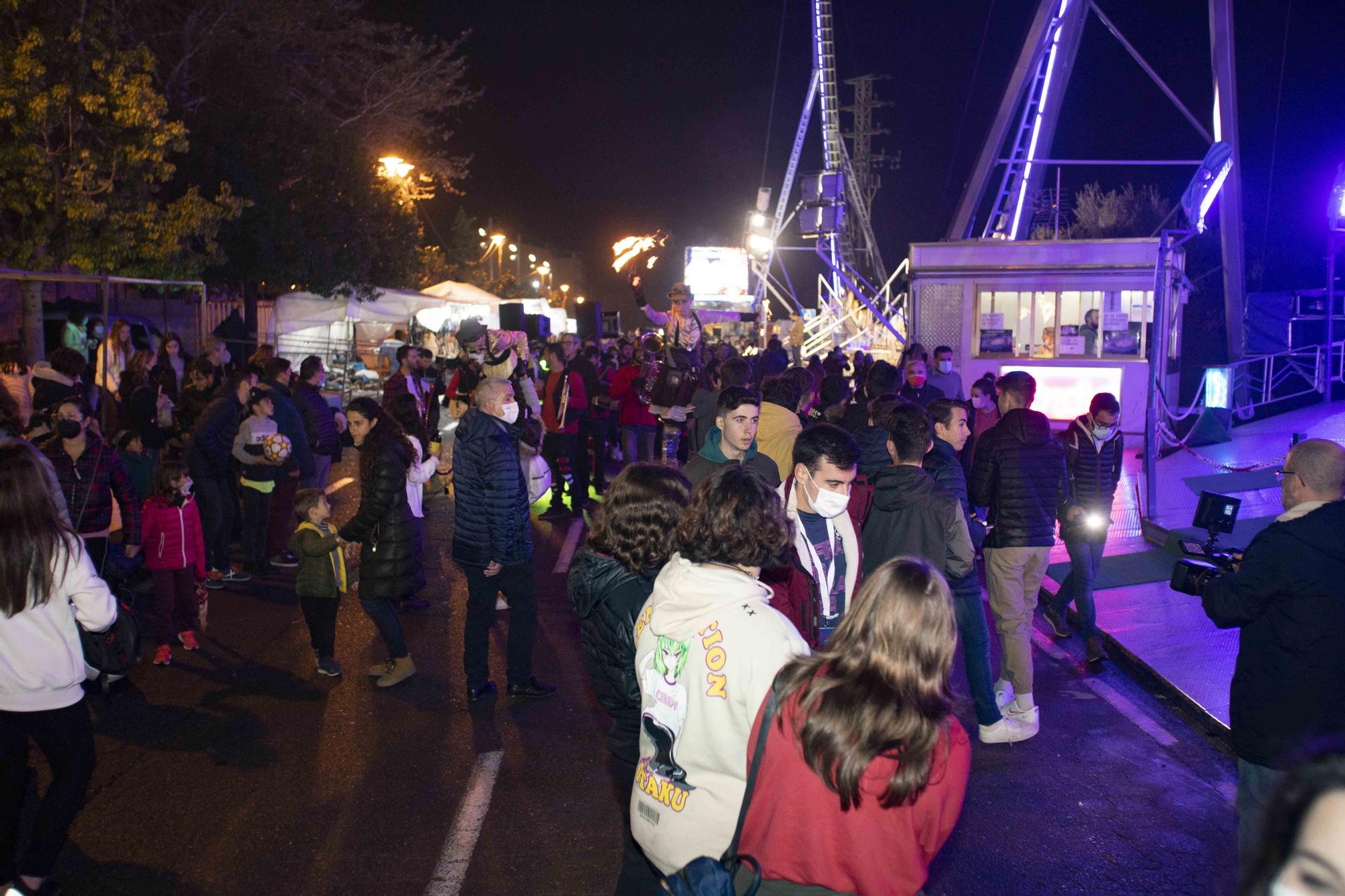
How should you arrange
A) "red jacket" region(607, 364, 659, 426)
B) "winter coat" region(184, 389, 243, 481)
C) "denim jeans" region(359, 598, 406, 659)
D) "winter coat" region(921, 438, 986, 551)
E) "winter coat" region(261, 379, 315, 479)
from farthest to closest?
"red jacket" region(607, 364, 659, 426) < "winter coat" region(261, 379, 315, 479) < "winter coat" region(184, 389, 243, 481) < "denim jeans" region(359, 598, 406, 659) < "winter coat" region(921, 438, 986, 551)

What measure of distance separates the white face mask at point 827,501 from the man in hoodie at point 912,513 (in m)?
0.58

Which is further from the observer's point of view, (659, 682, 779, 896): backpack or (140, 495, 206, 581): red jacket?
(140, 495, 206, 581): red jacket

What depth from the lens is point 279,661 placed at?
6.63m

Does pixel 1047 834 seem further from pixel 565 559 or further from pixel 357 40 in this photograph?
pixel 357 40

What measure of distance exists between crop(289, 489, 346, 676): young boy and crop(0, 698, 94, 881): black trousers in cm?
237

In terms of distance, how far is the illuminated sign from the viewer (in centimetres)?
6675

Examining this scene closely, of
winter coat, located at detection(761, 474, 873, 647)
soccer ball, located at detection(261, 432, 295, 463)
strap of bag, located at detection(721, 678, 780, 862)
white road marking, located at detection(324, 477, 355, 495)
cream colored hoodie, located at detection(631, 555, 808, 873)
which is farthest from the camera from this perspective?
soccer ball, located at detection(261, 432, 295, 463)

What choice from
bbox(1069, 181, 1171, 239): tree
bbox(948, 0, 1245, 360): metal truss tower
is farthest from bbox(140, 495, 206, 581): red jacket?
bbox(1069, 181, 1171, 239): tree

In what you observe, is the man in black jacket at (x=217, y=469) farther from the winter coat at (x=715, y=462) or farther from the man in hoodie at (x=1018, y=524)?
the man in hoodie at (x=1018, y=524)

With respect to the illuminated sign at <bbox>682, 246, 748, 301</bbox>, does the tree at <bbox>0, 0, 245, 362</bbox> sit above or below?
below

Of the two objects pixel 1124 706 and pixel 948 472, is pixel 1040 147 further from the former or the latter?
pixel 948 472

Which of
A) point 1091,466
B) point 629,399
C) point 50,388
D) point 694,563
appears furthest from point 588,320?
point 694,563

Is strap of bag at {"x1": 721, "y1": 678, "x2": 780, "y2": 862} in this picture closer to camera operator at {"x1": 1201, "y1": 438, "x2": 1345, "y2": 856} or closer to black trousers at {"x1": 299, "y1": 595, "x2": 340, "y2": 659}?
camera operator at {"x1": 1201, "y1": 438, "x2": 1345, "y2": 856}

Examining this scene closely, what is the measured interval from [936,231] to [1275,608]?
20892mm
